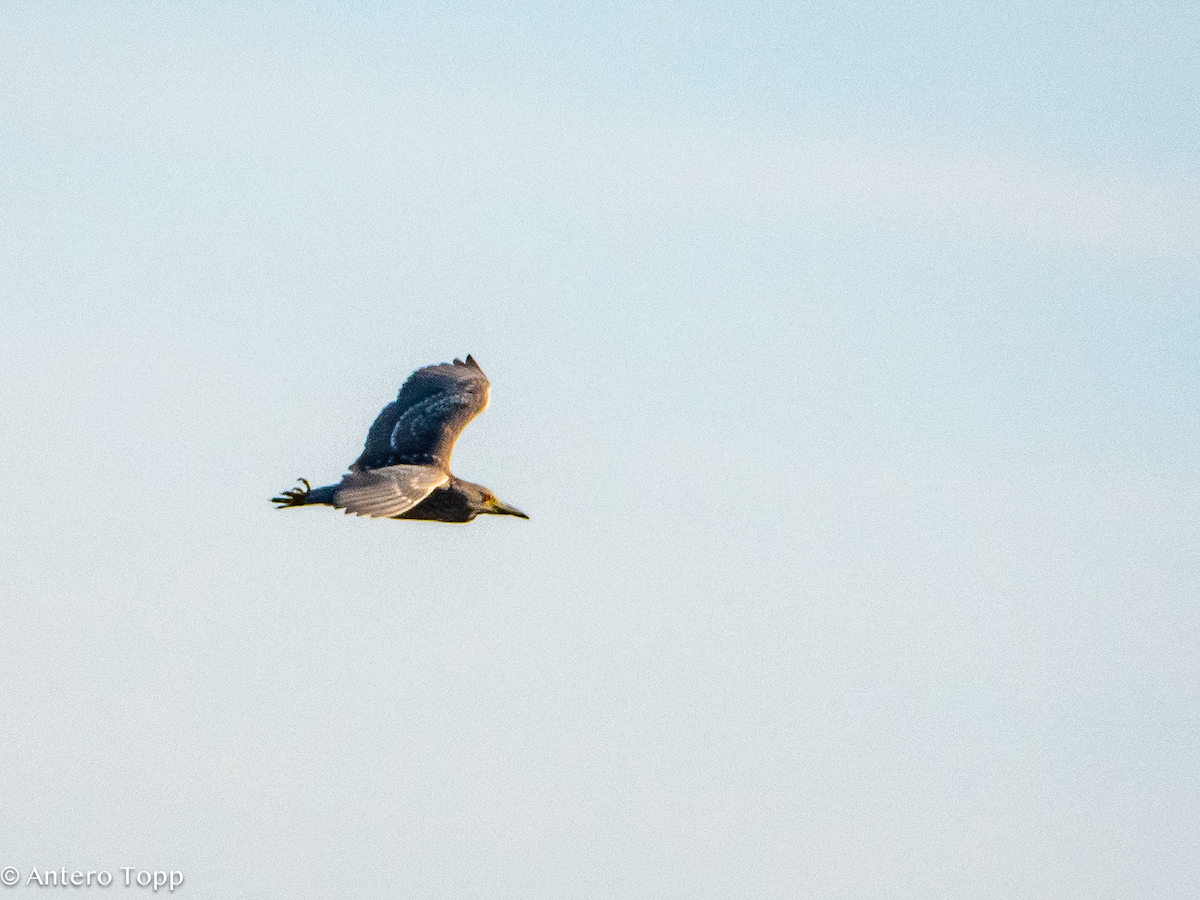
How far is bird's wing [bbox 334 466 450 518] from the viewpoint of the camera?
25766 mm

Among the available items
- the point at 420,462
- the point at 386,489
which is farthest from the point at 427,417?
the point at 386,489

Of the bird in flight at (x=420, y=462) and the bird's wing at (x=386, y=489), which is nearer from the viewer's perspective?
the bird's wing at (x=386, y=489)

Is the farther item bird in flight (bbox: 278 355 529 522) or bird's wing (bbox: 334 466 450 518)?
bird in flight (bbox: 278 355 529 522)

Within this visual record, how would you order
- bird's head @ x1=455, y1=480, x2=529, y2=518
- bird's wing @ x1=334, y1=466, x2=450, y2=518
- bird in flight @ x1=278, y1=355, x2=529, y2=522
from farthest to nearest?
bird's head @ x1=455, y1=480, x2=529, y2=518
bird in flight @ x1=278, y1=355, x2=529, y2=522
bird's wing @ x1=334, y1=466, x2=450, y2=518

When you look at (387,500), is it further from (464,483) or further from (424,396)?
(424,396)

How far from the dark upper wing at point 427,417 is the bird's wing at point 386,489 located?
0.68 meters

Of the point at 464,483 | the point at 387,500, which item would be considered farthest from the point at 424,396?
the point at 387,500

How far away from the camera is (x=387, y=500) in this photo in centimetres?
2627

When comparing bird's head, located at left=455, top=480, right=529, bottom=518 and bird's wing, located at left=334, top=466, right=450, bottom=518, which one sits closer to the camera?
bird's wing, located at left=334, top=466, right=450, bottom=518

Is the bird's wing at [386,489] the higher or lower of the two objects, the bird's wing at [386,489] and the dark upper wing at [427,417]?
the lower

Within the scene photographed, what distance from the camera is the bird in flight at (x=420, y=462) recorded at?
87.5 feet

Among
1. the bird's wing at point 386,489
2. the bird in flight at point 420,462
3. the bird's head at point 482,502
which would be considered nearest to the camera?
the bird's wing at point 386,489

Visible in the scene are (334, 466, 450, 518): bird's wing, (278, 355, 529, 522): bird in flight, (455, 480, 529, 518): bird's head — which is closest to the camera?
(334, 466, 450, 518): bird's wing

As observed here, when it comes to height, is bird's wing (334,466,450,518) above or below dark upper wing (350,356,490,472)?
below
